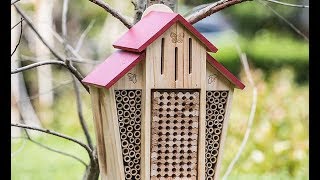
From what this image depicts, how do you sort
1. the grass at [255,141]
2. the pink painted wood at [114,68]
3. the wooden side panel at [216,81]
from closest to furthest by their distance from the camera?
the pink painted wood at [114,68], the wooden side panel at [216,81], the grass at [255,141]

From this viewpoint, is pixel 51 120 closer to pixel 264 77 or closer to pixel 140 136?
pixel 264 77

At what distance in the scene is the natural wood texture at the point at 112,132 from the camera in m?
1.76

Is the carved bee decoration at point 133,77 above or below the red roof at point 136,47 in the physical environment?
below

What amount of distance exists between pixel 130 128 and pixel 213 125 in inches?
8.6

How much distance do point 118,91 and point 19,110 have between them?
2.10 m

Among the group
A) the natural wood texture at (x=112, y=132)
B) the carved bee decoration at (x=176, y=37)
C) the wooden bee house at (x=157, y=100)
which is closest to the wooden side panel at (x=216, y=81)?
the wooden bee house at (x=157, y=100)

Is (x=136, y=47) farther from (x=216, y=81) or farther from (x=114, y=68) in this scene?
(x=216, y=81)

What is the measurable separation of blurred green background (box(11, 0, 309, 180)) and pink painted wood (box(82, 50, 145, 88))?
165 centimetres

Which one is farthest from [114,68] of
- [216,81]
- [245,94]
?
[245,94]

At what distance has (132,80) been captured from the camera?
5.81 ft

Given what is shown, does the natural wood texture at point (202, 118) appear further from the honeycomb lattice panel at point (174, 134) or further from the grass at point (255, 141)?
the grass at point (255, 141)

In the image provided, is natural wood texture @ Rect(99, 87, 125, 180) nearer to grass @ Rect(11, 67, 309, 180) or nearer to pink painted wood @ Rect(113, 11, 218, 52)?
pink painted wood @ Rect(113, 11, 218, 52)

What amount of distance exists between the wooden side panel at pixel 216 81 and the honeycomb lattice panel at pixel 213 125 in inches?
0.6

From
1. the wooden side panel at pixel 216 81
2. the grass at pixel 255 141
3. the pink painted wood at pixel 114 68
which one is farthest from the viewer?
the grass at pixel 255 141
